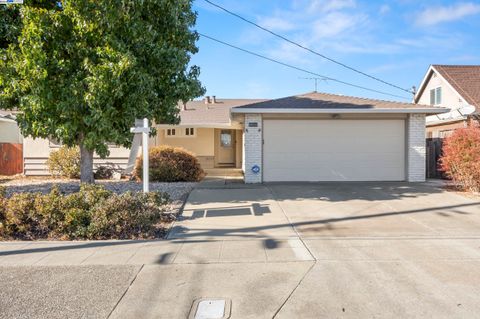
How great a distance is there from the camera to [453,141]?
1160 centimetres

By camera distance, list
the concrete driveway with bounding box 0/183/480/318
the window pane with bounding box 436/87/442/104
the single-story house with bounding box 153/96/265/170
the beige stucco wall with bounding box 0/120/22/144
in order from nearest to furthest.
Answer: the concrete driveway with bounding box 0/183/480/318
the single-story house with bounding box 153/96/265/170
the beige stucco wall with bounding box 0/120/22/144
the window pane with bounding box 436/87/442/104

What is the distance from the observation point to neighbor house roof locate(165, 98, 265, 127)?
1864 cm

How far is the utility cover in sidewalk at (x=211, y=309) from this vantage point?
3.66 metres

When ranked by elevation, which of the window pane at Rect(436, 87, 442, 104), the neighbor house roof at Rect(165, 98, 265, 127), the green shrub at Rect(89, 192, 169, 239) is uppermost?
the window pane at Rect(436, 87, 442, 104)

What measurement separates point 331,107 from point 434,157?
18.3ft

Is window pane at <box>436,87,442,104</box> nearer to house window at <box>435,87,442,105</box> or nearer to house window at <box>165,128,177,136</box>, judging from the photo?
house window at <box>435,87,442,105</box>

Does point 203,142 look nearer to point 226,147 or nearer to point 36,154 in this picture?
point 226,147

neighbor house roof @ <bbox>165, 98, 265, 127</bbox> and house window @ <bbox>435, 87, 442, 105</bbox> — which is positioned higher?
house window @ <bbox>435, 87, 442, 105</bbox>

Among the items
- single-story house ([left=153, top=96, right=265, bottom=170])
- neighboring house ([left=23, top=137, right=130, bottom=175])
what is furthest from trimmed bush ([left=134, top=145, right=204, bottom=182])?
neighboring house ([left=23, top=137, right=130, bottom=175])

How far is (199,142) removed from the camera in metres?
19.8

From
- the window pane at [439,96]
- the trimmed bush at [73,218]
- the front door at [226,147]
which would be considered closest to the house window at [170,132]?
the front door at [226,147]

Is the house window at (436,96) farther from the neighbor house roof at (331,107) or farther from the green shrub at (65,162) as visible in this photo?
the green shrub at (65,162)

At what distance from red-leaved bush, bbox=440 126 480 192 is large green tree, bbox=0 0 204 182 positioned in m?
8.67

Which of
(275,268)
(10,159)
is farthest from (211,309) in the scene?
(10,159)
